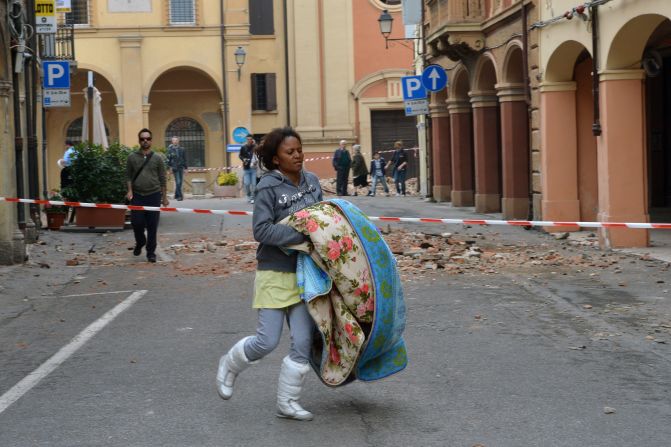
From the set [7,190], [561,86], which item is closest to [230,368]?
[7,190]

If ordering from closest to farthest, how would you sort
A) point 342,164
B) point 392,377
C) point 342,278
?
point 342,278 → point 392,377 → point 342,164

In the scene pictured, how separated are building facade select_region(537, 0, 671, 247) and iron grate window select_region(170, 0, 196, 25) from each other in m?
25.8

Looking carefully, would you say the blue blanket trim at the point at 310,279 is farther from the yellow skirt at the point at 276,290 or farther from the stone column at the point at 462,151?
the stone column at the point at 462,151

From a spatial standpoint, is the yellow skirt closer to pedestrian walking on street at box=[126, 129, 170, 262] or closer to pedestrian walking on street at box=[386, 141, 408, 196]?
pedestrian walking on street at box=[126, 129, 170, 262]

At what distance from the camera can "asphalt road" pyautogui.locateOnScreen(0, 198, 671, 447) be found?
6.33 meters

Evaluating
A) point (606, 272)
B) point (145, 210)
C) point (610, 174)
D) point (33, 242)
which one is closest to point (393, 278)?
point (606, 272)

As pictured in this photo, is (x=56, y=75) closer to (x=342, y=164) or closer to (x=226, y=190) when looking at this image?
(x=342, y=164)

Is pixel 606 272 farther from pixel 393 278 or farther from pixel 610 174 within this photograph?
pixel 393 278

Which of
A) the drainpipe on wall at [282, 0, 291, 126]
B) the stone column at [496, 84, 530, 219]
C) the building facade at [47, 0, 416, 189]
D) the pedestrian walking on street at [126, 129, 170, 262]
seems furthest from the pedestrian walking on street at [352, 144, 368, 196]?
the pedestrian walking on street at [126, 129, 170, 262]

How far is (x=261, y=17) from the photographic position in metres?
48.8

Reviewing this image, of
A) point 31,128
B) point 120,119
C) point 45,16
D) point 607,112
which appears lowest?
point 607,112

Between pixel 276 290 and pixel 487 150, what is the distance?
20.9 m

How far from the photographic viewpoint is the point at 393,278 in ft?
21.6

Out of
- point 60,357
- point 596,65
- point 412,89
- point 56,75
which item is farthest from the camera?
point 412,89
